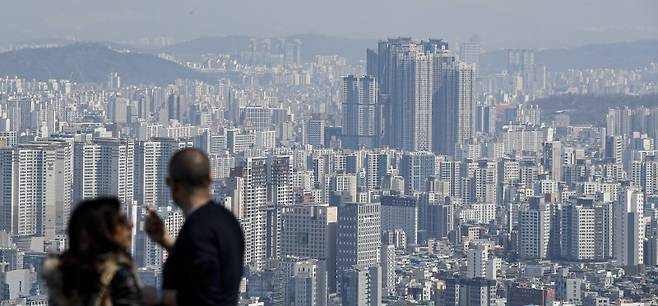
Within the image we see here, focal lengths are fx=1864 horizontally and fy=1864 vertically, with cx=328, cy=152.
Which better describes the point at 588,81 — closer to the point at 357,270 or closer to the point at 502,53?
the point at 502,53

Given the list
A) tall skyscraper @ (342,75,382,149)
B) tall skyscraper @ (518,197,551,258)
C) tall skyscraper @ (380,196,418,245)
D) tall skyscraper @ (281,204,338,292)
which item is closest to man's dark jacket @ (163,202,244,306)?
tall skyscraper @ (281,204,338,292)

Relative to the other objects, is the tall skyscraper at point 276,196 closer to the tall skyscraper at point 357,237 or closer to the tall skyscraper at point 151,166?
the tall skyscraper at point 357,237

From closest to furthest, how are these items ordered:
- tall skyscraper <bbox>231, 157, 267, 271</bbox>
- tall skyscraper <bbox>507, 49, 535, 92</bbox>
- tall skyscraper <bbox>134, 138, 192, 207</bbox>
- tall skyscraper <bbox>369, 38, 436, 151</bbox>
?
tall skyscraper <bbox>231, 157, 267, 271</bbox>, tall skyscraper <bbox>134, 138, 192, 207</bbox>, tall skyscraper <bbox>369, 38, 436, 151</bbox>, tall skyscraper <bbox>507, 49, 535, 92</bbox>

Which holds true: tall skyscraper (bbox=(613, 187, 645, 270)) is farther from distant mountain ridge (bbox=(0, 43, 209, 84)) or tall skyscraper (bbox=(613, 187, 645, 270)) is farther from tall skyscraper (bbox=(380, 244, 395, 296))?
distant mountain ridge (bbox=(0, 43, 209, 84))

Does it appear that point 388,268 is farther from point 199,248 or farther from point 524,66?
point 524,66

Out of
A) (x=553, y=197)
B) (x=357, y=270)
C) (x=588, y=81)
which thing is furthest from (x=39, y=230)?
(x=588, y=81)

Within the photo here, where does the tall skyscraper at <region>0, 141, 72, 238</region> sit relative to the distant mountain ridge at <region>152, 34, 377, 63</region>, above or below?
below

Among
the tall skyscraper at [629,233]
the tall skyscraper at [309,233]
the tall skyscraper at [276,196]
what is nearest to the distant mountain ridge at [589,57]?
the tall skyscraper at [629,233]

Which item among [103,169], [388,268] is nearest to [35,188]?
[103,169]
